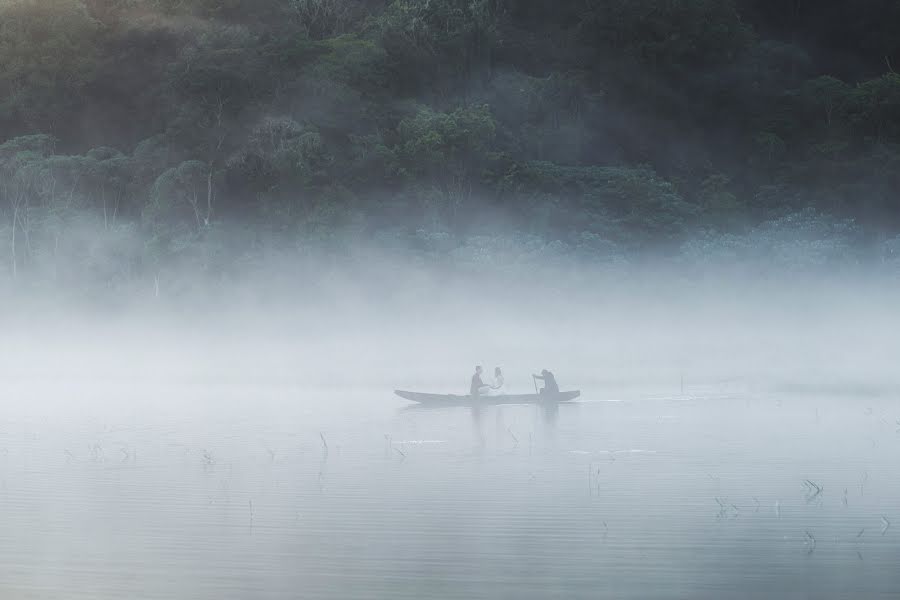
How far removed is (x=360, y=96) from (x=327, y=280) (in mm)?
10559

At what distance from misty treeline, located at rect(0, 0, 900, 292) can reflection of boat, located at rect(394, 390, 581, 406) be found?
15.8m

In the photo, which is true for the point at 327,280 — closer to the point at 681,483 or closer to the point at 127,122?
the point at 127,122

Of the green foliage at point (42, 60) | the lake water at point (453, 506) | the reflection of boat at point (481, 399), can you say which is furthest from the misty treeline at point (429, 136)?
the lake water at point (453, 506)

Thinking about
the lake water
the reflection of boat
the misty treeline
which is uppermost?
the misty treeline

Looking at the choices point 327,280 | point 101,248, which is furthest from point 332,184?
point 101,248

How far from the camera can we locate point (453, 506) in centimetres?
1358

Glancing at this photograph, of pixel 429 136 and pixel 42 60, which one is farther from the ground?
pixel 42 60

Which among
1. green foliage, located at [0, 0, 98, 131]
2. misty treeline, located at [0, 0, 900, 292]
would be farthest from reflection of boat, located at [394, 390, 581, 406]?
green foliage, located at [0, 0, 98, 131]

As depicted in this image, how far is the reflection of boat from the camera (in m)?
25.9

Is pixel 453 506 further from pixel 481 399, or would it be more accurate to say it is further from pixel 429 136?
pixel 429 136

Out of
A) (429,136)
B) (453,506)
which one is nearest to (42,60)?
(429,136)

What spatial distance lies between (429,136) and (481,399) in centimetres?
2275

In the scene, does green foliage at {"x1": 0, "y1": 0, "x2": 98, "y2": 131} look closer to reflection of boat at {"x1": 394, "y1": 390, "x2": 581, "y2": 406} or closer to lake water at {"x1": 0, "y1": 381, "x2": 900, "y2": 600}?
lake water at {"x1": 0, "y1": 381, "x2": 900, "y2": 600}

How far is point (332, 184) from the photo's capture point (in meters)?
46.5
